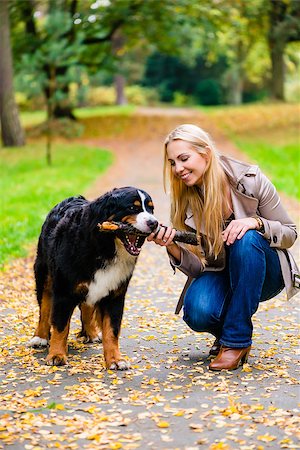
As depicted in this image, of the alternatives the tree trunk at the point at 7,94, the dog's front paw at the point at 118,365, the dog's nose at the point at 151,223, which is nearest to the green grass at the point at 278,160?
the tree trunk at the point at 7,94

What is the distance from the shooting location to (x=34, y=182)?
17391 mm

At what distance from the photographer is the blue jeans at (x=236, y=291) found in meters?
5.06

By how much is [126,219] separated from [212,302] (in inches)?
35.0

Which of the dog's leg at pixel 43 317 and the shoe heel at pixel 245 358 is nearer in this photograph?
the shoe heel at pixel 245 358

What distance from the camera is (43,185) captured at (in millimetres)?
16672

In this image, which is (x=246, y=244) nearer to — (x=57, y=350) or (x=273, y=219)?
(x=273, y=219)

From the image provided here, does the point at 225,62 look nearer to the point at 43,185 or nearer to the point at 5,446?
the point at 43,185

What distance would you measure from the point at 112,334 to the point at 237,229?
117 cm

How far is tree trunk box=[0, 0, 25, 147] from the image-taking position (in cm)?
2252

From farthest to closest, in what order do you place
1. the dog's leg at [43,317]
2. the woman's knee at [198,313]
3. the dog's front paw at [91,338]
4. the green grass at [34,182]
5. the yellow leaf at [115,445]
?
the green grass at [34,182], the dog's front paw at [91,338], the dog's leg at [43,317], the woman's knee at [198,313], the yellow leaf at [115,445]

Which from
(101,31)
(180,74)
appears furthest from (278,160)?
(180,74)

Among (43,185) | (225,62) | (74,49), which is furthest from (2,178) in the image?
(225,62)

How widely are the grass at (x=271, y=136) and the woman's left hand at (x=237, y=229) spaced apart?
32.4ft

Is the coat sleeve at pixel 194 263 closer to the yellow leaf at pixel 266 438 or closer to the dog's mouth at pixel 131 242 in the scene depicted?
the dog's mouth at pixel 131 242
